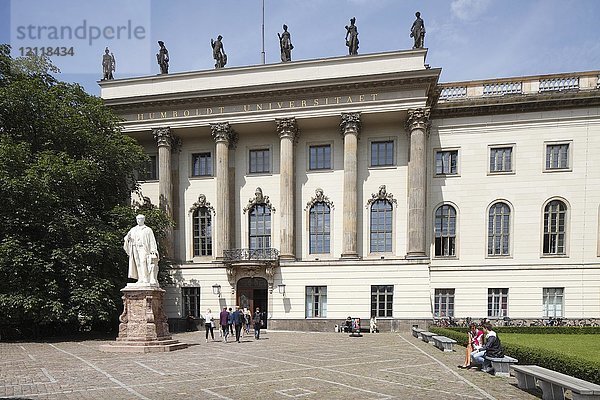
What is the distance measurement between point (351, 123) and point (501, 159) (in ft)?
39.3

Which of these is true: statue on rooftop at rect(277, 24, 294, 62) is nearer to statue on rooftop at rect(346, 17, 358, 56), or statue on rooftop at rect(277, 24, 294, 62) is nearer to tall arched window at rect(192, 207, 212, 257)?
statue on rooftop at rect(346, 17, 358, 56)

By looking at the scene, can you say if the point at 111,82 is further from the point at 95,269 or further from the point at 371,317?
the point at 371,317

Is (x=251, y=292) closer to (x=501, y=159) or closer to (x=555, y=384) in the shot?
(x=501, y=159)

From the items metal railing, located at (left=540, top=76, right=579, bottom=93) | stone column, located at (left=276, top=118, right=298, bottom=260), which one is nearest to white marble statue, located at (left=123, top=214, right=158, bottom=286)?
stone column, located at (left=276, top=118, right=298, bottom=260)

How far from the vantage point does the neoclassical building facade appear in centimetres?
3431

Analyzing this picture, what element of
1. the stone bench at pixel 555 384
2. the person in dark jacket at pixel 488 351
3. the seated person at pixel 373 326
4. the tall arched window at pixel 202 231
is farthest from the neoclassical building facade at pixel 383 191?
the stone bench at pixel 555 384

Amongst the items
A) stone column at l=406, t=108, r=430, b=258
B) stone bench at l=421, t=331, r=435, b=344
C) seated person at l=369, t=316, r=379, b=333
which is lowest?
seated person at l=369, t=316, r=379, b=333

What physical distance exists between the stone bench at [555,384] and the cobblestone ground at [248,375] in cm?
48

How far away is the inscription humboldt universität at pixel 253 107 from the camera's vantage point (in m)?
35.1

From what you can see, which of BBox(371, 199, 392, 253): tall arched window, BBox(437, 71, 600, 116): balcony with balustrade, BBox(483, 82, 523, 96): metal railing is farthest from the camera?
BBox(371, 199, 392, 253): tall arched window

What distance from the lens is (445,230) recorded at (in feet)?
120

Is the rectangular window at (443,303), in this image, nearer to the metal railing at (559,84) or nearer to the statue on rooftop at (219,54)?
the metal railing at (559,84)

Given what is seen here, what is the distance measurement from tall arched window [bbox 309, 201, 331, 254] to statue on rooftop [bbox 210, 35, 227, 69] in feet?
47.0

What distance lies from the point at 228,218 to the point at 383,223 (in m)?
12.2
